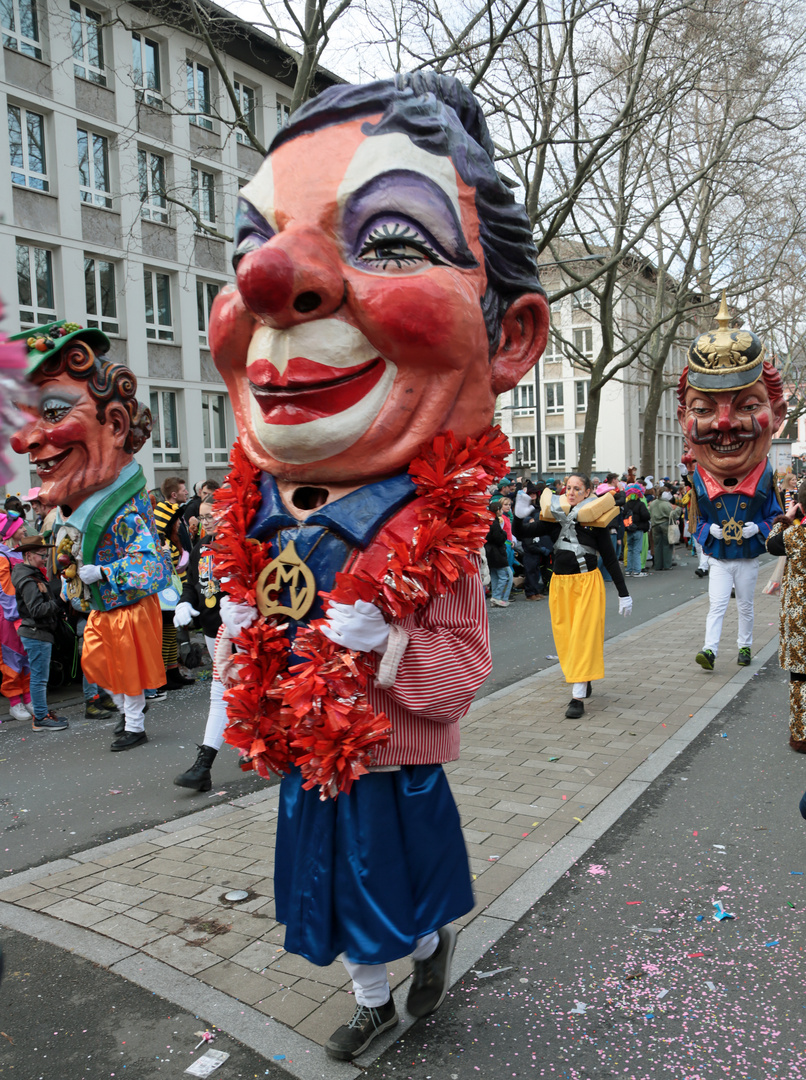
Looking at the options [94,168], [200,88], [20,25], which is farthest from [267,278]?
[200,88]

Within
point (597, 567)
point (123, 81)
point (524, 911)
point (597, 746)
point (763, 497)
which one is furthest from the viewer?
point (123, 81)

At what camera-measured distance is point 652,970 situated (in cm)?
307

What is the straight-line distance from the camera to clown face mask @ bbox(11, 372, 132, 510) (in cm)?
605

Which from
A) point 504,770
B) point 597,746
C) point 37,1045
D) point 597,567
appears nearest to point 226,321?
point 37,1045

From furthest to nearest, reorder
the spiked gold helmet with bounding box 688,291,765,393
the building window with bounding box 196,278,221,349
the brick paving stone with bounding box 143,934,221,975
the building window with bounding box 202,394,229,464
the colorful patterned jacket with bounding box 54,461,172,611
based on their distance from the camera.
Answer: the building window with bounding box 202,394,229,464 → the building window with bounding box 196,278,221,349 → the spiked gold helmet with bounding box 688,291,765,393 → the colorful patterned jacket with bounding box 54,461,172,611 → the brick paving stone with bounding box 143,934,221,975

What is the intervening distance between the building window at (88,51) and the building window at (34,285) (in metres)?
4.15

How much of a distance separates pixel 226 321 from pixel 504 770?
347 cm

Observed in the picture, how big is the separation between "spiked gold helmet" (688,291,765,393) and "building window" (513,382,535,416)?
39990 millimetres

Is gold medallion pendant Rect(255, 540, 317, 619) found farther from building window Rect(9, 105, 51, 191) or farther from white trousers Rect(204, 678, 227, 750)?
building window Rect(9, 105, 51, 191)

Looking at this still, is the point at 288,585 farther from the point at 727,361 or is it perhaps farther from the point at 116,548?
the point at 727,361

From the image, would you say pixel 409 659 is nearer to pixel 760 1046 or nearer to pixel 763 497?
pixel 760 1046

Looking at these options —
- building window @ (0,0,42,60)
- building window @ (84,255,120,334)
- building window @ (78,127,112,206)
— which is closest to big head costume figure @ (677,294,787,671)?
building window @ (84,255,120,334)

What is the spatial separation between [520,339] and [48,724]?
5.77 meters

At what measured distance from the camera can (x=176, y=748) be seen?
6.26 meters
